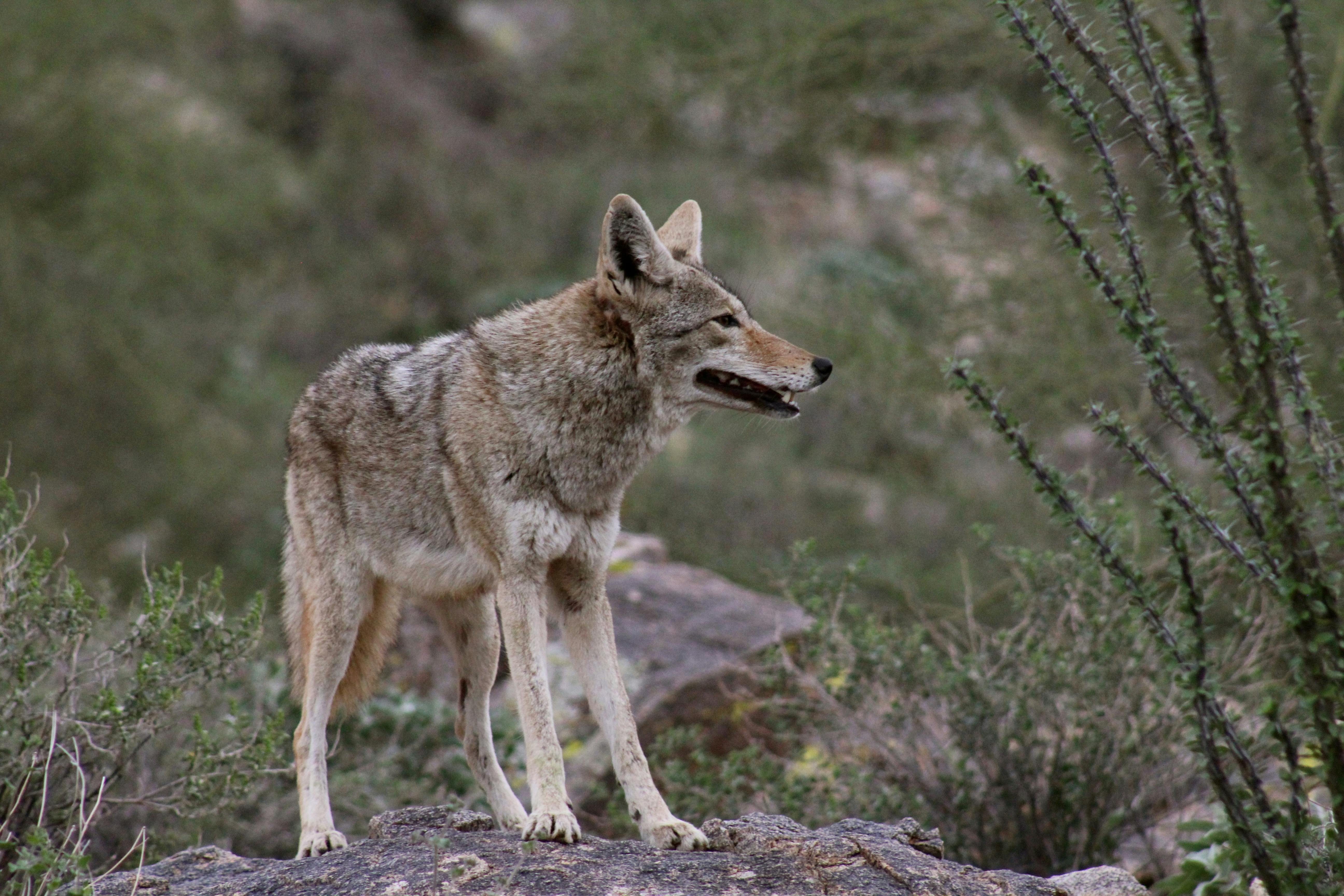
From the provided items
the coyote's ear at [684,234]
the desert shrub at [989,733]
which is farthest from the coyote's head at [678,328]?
the desert shrub at [989,733]

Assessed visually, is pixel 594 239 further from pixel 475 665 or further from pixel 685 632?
pixel 475 665

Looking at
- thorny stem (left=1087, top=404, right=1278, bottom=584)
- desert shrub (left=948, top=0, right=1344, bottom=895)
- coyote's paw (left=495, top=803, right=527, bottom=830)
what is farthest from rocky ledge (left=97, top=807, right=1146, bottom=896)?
thorny stem (left=1087, top=404, right=1278, bottom=584)

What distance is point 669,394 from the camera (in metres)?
5.54

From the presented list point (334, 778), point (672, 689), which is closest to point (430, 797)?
point (334, 778)

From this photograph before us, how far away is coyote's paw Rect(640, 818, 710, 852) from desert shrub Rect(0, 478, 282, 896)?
5.63ft

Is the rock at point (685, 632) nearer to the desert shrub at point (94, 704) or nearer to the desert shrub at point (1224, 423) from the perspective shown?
the desert shrub at point (94, 704)

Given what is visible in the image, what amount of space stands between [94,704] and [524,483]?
220 cm

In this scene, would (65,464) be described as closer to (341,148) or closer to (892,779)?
(341,148)

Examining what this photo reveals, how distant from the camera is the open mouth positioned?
5.45 m

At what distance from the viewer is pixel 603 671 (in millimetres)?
5398

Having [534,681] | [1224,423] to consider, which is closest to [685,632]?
[534,681]

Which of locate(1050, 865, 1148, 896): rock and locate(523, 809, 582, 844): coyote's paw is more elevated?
locate(523, 809, 582, 844): coyote's paw

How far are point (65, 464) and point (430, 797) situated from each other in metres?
11.9

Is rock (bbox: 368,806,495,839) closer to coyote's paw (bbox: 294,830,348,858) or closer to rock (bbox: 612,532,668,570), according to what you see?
coyote's paw (bbox: 294,830,348,858)
